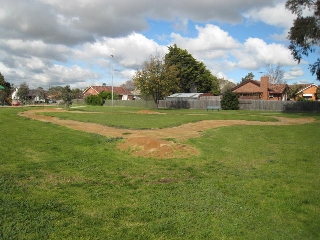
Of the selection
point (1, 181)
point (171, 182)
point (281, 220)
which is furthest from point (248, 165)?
point (1, 181)

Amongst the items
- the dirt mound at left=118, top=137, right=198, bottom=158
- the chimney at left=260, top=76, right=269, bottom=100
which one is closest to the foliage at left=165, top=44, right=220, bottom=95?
the chimney at left=260, top=76, right=269, bottom=100

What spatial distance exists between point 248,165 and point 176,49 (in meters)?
60.1

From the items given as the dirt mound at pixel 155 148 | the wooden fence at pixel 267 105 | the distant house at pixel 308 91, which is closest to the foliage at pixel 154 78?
the wooden fence at pixel 267 105

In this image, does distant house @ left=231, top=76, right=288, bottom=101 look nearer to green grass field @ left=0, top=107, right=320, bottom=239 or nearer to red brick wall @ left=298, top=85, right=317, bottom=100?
red brick wall @ left=298, top=85, right=317, bottom=100

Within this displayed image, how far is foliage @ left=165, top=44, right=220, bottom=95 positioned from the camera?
217 feet

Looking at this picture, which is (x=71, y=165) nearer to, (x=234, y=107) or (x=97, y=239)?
(x=97, y=239)

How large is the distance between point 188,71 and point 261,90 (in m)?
18.1

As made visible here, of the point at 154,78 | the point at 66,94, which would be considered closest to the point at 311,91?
the point at 154,78

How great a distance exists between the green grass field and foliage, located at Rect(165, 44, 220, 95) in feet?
185

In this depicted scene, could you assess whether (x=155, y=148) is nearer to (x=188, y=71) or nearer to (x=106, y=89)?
(x=188, y=71)

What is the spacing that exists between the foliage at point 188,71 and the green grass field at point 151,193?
185 ft

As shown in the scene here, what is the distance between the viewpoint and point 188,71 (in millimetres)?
66000

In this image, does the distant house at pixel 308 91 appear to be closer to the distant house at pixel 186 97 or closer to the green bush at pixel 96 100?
the distant house at pixel 186 97

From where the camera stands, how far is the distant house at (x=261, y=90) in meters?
54.1
